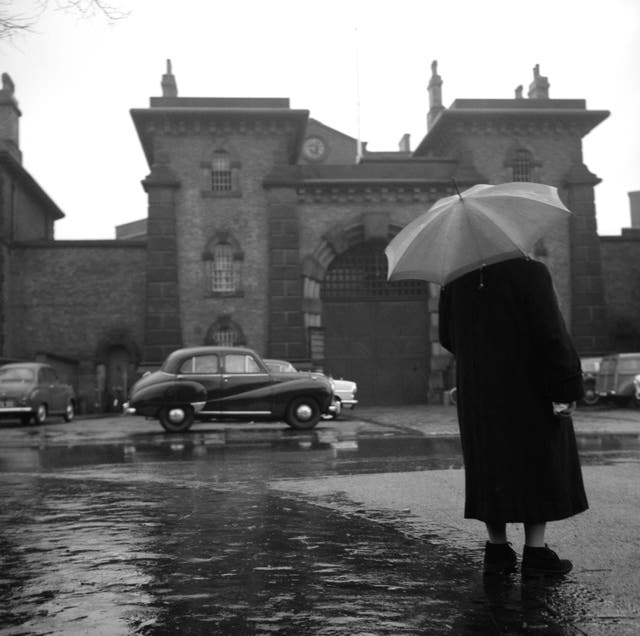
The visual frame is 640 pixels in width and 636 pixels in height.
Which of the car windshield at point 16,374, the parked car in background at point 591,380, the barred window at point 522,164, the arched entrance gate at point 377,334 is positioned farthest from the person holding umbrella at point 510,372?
the barred window at point 522,164

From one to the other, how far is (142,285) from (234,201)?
16.1ft

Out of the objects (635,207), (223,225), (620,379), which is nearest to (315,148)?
(635,207)

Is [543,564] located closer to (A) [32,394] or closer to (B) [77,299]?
(A) [32,394]

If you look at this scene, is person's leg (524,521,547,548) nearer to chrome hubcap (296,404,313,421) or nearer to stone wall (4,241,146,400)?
chrome hubcap (296,404,313,421)

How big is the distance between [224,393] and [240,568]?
12.0 meters

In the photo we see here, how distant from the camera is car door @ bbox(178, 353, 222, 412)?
16219 mm

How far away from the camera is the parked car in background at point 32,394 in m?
19.8

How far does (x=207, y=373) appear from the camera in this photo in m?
16.4

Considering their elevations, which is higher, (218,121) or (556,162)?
(218,121)

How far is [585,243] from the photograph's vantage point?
32.9m

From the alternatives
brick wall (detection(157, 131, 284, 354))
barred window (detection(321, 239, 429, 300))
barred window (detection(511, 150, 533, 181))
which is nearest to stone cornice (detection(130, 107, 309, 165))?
brick wall (detection(157, 131, 284, 354))

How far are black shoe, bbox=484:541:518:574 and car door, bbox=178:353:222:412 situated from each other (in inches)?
484

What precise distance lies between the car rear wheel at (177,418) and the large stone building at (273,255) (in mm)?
14628

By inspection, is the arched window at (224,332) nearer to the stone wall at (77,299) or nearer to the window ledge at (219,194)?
the stone wall at (77,299)
